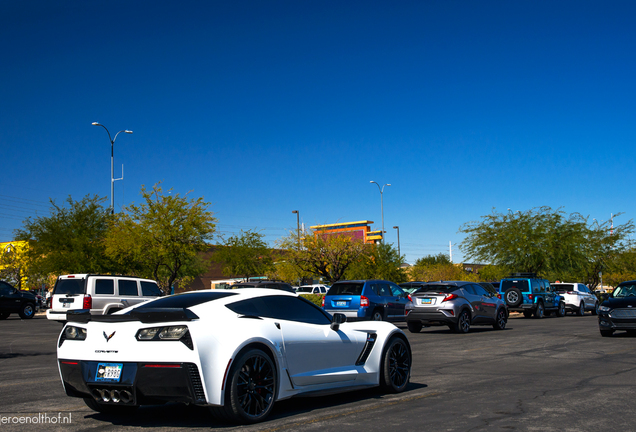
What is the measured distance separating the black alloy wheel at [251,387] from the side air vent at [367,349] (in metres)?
1.64

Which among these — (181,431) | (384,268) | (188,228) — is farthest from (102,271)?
(181,431)

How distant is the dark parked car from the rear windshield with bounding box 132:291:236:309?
13.4 m

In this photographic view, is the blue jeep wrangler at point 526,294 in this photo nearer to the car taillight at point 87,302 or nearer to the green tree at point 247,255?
the car taillight at point 87,302

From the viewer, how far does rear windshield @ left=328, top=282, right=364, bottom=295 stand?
21.2 m

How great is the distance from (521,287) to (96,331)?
86.2 ft

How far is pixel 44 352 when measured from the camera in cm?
1447

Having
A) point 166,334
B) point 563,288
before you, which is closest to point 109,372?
point 166,334

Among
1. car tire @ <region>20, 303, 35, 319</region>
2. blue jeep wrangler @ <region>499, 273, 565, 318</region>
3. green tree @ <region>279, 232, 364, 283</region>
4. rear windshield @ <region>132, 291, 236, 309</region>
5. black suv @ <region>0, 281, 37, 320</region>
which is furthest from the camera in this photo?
green tree @ <region>279, 232, 364, 283</region>

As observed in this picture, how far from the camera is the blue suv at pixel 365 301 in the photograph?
20.8 metres

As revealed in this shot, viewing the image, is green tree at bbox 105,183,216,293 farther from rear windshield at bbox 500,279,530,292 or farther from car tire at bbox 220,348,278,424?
car tire at bbox 220,348,278,424

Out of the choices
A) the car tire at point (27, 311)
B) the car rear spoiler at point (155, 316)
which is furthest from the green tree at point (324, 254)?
the car rear spoiler at point (155, 316)

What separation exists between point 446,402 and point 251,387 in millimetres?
2637

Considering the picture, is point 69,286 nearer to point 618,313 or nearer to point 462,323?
point 462,323

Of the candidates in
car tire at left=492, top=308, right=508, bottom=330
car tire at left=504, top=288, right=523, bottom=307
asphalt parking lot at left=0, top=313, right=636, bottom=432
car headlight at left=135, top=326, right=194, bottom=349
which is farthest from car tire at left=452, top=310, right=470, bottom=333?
car headlight at left=135, top=326, right=194, bottom=349
